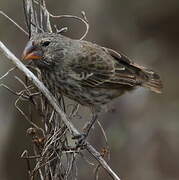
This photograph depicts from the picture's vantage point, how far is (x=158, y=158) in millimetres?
11594

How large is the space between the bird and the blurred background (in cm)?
262

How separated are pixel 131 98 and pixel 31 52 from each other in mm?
6959

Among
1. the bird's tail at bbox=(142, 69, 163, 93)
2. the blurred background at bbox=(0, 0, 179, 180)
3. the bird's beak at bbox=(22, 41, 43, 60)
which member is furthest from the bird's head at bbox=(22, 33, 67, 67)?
the blurred background at bbox=(0, 0, 179, 180)

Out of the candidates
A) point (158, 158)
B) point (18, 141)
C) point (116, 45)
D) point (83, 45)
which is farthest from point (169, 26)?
point (83, 45)

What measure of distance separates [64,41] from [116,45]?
7005 mm

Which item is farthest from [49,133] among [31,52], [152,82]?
[152,82]

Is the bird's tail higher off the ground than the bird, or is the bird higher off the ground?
the bird

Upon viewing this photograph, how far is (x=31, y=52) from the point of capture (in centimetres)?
581

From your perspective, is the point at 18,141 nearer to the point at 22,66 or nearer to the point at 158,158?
the point at 158,158

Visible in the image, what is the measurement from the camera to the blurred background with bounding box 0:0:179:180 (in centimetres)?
982

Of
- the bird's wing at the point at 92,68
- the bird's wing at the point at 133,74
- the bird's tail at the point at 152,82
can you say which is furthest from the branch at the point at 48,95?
the bird's tail at the point at 152,82

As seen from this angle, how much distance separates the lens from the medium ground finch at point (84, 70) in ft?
19.7

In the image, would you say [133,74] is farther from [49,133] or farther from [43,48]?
[49,133]

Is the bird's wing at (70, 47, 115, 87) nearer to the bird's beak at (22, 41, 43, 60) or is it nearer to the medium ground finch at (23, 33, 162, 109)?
the medium ground finch at (23, 33, 162, 109)
